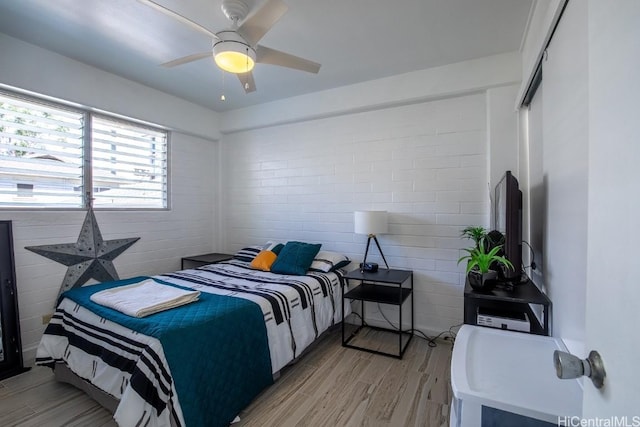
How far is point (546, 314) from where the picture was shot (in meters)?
1.63

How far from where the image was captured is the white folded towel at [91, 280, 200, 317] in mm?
1849

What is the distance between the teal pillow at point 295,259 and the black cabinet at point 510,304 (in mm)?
1633

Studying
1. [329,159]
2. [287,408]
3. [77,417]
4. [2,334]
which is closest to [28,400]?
[77,417]

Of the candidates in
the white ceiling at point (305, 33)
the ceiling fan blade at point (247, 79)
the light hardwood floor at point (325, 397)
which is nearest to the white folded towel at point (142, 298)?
the light hardwood floor at point (325, 397)

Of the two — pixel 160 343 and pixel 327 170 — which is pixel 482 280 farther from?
pixel 327 170

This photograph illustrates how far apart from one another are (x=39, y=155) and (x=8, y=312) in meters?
1.37

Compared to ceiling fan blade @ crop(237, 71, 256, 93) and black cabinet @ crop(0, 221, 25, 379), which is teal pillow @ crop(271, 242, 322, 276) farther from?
black cabinet @ crop(0, 221, 25, 379)

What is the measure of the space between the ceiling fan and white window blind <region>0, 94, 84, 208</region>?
1.67 meters

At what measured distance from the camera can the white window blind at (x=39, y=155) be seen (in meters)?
2.48

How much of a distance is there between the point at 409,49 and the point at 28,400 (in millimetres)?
3960

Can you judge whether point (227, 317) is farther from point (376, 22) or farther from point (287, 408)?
point (376, 22)

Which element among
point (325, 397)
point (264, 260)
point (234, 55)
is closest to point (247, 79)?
point (234, 55)

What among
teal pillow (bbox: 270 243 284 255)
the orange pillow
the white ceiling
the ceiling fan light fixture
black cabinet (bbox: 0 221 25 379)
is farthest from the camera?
teal pillow (bbox: 270 243 284 255)

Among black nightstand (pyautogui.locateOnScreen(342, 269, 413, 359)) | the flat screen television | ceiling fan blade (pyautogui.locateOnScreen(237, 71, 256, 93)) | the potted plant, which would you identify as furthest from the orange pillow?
the flat screen television
